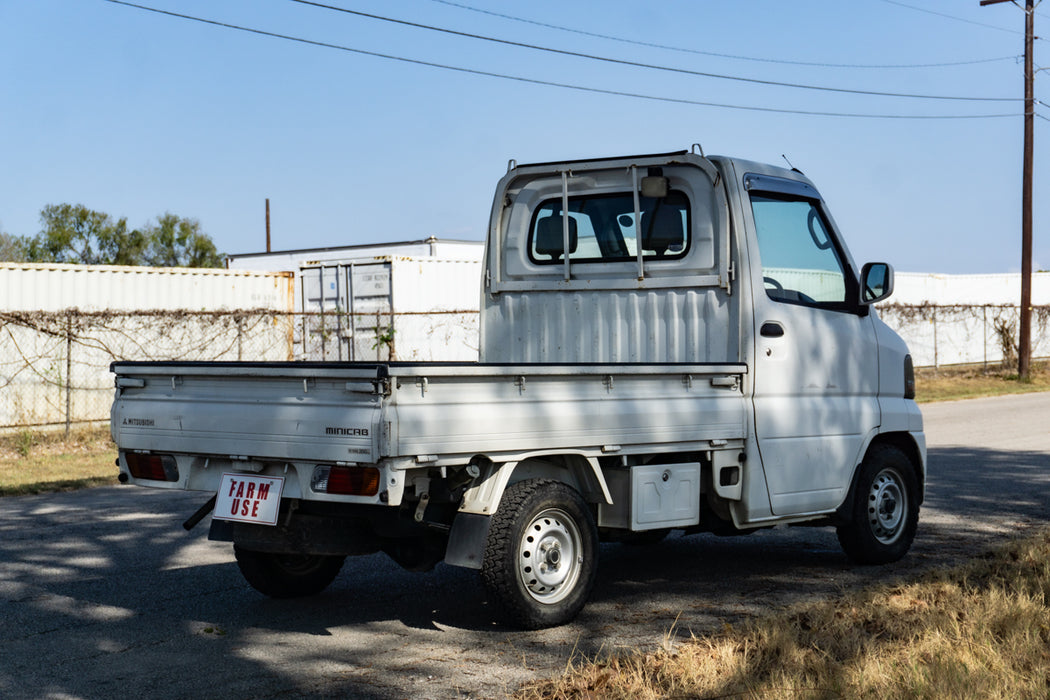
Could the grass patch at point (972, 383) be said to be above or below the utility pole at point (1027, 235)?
below

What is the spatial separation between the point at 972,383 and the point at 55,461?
22.2 meters

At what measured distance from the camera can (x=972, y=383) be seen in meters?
29.3

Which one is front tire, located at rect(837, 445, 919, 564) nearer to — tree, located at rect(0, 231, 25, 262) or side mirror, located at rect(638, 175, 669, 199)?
side mirror, located at rect(638, 175, 669, 199)

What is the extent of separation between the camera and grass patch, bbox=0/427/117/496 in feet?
40.7

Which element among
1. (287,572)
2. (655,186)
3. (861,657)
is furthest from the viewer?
(655,186)

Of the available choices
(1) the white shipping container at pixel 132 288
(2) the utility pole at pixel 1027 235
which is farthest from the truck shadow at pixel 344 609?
(2) the utility pole at pixel 1027 235

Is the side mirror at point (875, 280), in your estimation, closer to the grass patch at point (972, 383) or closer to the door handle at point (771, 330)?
the door handle at point (771, 330)

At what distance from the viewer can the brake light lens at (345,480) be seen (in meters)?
5.29

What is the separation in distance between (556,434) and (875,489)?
2.86 meters

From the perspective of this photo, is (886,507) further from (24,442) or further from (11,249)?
(11,249)

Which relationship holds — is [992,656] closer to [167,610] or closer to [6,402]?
[167,610]

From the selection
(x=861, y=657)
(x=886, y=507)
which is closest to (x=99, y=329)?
(x=886, y=507)

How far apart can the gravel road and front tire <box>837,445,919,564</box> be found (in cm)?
14

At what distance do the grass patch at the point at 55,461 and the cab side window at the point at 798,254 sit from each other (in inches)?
321
